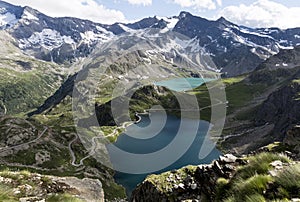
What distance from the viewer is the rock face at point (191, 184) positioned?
2002 cm

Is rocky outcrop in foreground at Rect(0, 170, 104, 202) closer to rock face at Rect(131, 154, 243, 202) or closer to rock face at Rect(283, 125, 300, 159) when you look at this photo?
rock face at Rect(131, 154, 243, 202)

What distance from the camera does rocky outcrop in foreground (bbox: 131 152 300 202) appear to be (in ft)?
32.9

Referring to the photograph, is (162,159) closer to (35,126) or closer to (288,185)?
(35,126)

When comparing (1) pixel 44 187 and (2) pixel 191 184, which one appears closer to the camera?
(1) pixel 44 187

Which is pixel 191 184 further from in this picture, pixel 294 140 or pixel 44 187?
pixel 44 187

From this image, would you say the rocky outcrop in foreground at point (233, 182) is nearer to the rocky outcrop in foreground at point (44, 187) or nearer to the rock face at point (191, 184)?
the rock face at point (191, 184)

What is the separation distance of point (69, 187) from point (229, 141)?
18760cm

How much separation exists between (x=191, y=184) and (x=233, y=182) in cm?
1001

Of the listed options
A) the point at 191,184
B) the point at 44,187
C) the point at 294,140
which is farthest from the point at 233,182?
the point at 294,140

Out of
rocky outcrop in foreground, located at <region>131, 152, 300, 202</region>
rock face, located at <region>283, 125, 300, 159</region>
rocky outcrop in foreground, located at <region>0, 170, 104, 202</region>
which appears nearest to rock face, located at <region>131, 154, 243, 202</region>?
rocky outcrop in foreground, located at <region>131, 152, 300, 202</region>

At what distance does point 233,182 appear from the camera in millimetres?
14508

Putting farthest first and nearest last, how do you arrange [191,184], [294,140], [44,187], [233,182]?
[191,184] → [294,140] → [44,187] → [233,182]

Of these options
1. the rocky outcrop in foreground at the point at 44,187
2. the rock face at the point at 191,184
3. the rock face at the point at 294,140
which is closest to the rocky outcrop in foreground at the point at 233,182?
the rock face at the point at 191,184

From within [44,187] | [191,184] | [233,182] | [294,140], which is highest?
[294,140]
